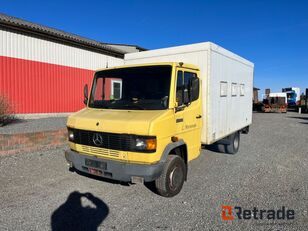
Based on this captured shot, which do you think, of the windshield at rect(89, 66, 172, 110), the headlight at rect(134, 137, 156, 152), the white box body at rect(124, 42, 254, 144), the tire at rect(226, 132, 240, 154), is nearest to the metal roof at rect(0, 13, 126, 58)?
the white box body at rect(124, 42, 254, 144)

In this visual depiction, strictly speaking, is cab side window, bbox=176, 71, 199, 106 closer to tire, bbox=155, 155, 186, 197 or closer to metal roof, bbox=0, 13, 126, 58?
tire, bbox=155, 155, 186, 197

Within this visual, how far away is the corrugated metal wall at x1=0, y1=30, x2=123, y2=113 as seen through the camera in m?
12.1

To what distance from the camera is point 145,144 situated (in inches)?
154

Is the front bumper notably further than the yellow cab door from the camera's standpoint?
No

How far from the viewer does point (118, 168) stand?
4090 millimetres

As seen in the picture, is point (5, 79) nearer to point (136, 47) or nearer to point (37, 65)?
point (37, 65)

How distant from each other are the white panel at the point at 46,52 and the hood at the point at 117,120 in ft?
32.3

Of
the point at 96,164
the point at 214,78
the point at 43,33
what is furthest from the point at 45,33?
the point at 96,164

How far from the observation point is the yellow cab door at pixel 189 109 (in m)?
4.56

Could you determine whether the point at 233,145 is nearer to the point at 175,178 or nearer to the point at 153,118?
the point at 175,178

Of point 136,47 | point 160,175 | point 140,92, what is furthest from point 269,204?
point 136,47

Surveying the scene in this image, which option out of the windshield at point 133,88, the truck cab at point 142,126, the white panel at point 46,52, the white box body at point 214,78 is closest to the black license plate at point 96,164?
the truck cab at point 142,126

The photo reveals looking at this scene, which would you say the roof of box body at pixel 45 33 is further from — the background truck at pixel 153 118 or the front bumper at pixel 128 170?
the front bumper at pixel 128 170

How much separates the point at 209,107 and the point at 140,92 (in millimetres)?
1739
